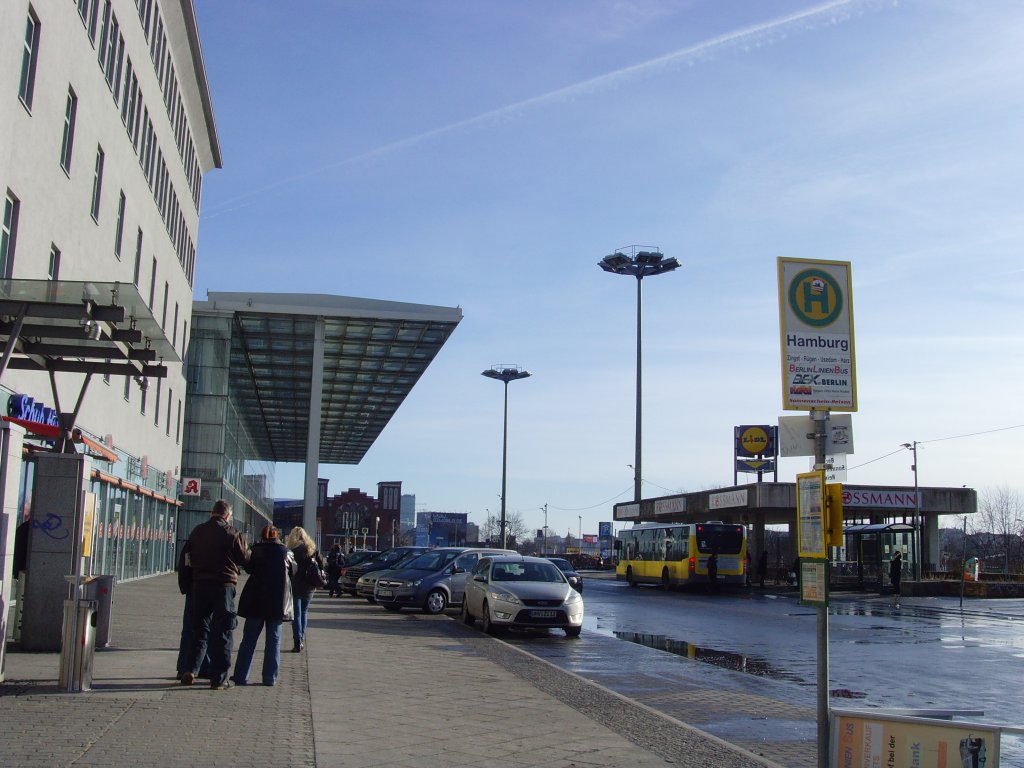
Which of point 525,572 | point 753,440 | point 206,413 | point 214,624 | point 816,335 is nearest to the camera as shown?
point 816,335

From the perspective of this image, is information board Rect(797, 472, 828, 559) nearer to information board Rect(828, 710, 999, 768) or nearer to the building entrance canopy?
information board Rect(828, 710, 999, 768)

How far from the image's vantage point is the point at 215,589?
10195mm

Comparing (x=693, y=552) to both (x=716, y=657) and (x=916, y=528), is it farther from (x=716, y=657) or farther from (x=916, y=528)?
(x=716, y=657)

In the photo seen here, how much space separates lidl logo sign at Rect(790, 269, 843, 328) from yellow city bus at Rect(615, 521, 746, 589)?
33628 millimetres

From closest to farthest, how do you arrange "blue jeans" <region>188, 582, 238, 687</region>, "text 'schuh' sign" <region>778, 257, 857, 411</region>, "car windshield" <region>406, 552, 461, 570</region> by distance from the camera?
"text 'schuh' sign" <region>778, 257, 857, 411</region> < "blue jeans" <region>188, 582, 238, 687</region> < "car windshield" <region>406, 552, 461, 570</region>

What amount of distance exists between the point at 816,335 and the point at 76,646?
267 inches

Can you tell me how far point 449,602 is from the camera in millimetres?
24828

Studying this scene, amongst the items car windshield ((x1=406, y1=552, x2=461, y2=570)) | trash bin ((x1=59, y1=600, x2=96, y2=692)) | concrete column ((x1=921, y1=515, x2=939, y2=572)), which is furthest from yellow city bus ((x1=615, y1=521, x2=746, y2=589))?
trash bin ((x1=59, y1=600, x2=96, y2=692))

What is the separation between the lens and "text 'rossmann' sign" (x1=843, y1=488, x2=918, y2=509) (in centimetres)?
5006

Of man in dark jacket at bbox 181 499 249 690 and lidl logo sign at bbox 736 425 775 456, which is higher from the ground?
lidl logo sign at bbox 736 425 775 456

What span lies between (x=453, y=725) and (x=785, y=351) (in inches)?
168

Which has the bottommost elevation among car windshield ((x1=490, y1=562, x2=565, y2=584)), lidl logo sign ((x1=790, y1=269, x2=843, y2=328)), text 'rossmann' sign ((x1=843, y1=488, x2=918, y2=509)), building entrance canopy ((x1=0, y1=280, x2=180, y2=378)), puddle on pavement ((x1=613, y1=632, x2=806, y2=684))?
A: puddle on pavement ((x1=613, y1=632, x2=806, y2=684))

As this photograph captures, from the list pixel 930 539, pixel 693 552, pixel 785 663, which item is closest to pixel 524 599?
pixel 785 663

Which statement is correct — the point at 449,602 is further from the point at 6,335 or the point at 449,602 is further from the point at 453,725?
the point at 453,725
